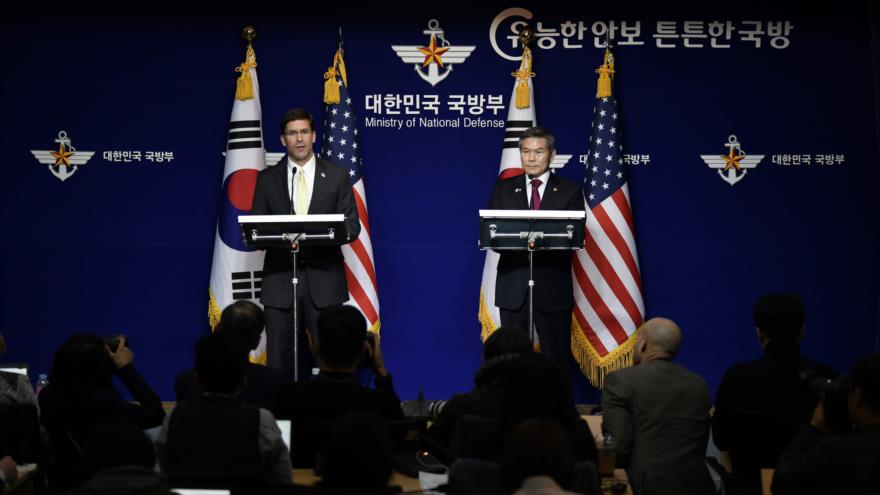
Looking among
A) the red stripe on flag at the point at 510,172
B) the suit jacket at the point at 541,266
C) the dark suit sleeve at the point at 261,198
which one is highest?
the red stripe on flag at the point at 510,172

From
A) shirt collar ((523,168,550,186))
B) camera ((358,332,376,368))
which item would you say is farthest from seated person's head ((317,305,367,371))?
shirt collar ((523,168,550,186))

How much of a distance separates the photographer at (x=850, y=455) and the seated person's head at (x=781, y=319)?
0.88 metres

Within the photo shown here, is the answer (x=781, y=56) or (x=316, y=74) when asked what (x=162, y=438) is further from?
(x=781, y=56)

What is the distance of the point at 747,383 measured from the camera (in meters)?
4.05

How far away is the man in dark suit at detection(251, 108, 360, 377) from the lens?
647 centimetres

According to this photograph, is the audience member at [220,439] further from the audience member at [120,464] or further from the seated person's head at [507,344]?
the seated person's head at [507,344]

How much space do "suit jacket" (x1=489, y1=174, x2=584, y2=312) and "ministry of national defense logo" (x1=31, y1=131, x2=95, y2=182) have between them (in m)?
3.02

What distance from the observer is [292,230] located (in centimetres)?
589

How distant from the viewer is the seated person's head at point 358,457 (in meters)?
2.64

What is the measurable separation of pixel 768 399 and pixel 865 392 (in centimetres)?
85

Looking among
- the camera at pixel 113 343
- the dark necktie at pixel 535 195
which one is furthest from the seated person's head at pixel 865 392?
the dark necktie at pixel 535 195

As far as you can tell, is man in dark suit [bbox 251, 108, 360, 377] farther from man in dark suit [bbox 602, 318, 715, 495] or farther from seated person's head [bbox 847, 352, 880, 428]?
seated person's head [bbox 847, 352, 880, 428]

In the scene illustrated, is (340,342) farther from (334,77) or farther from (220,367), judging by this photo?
(334,77)

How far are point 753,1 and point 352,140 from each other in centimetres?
298
